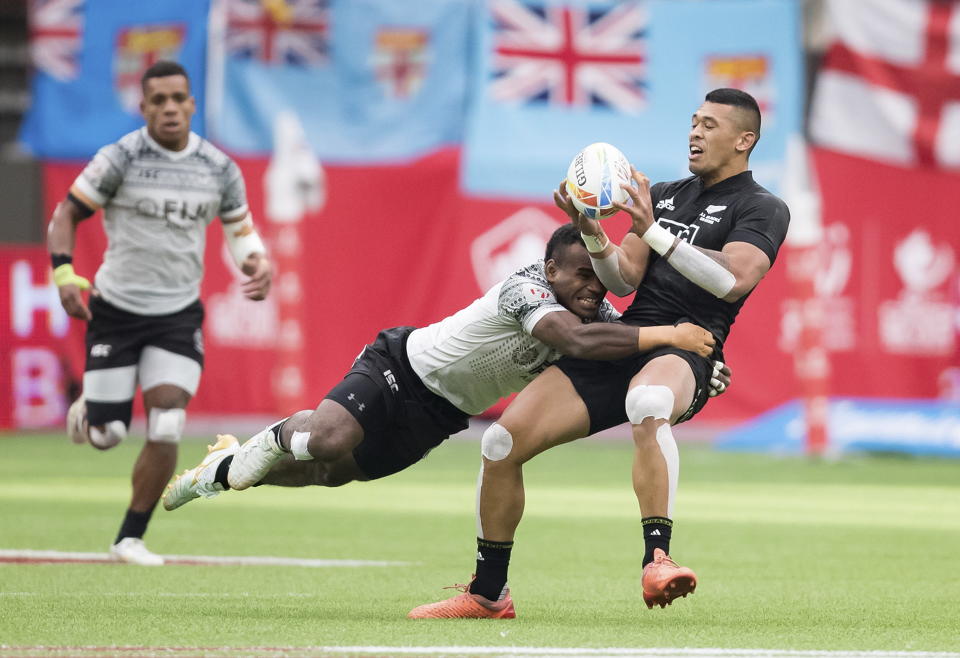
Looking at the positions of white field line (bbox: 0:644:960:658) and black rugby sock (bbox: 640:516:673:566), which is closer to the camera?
white field line (bbox: 0:644:960:658)

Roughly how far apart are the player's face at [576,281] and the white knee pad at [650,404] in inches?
19.7

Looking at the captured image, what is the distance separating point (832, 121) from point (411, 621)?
1844 cm

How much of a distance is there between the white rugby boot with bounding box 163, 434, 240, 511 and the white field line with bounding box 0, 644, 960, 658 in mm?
2021

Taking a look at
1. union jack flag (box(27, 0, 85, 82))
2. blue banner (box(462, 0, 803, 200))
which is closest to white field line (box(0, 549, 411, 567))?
blue banner (box(462, 0, 803, 200))

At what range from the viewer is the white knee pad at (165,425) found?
9102 mm

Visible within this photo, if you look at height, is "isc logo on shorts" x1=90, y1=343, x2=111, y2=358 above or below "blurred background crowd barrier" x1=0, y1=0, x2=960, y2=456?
below

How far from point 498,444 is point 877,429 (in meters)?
14.5

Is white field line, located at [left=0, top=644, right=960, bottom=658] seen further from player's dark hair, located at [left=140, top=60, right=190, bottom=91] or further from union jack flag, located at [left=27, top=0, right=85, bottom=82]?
union jack flag, located at [left=27, top=0, right=85, bottom=82]

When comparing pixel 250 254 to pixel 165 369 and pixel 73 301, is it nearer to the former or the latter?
pixel 165 369

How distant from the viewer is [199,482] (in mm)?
7625

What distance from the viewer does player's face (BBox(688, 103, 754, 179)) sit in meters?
7.20

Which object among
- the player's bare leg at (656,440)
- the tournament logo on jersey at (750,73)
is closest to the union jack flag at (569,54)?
the tournament logo on jersey at (750,73)

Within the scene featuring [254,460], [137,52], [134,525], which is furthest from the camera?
[137,52]

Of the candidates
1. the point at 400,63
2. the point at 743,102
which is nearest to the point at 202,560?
the point at 743,102
